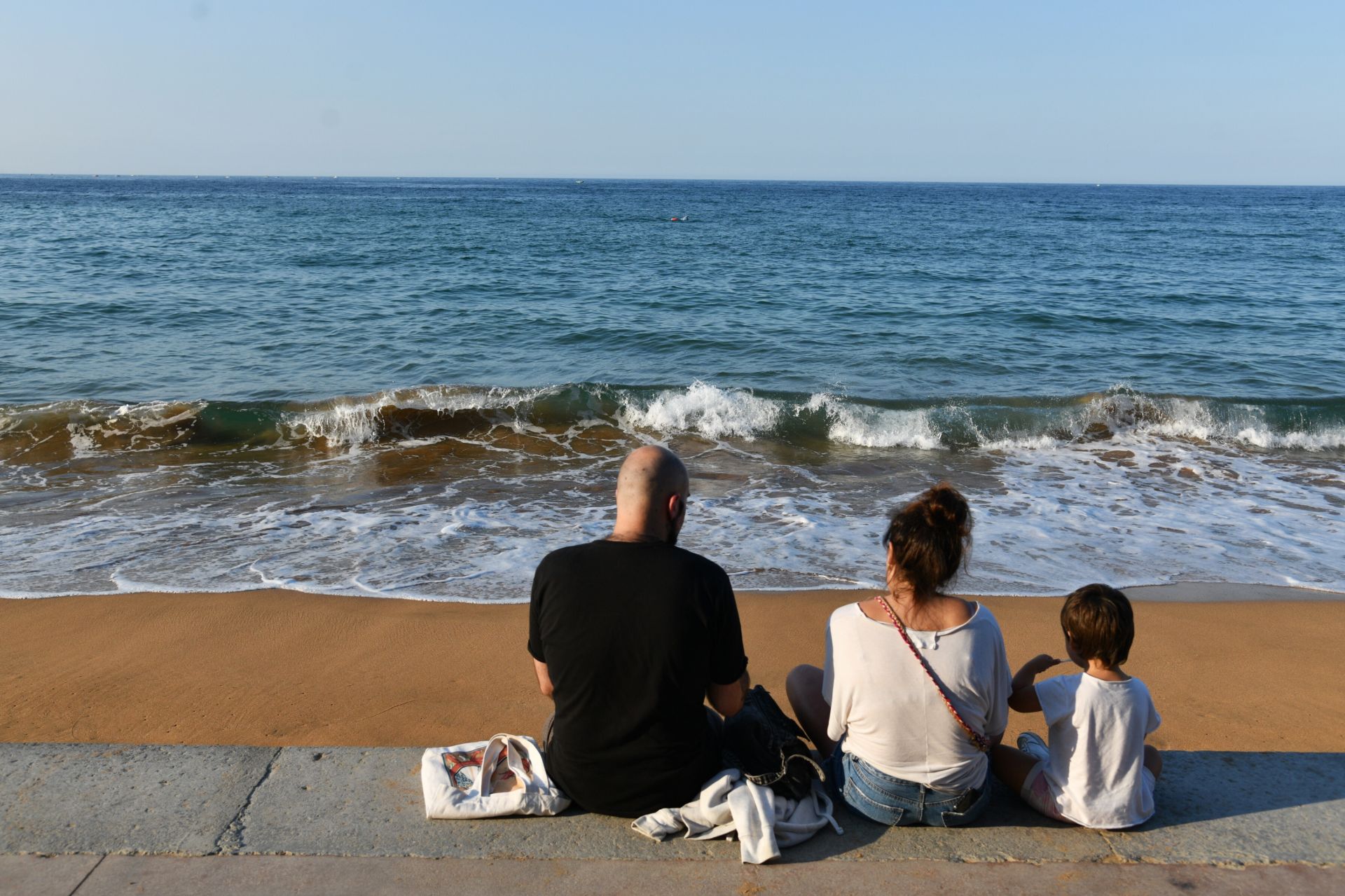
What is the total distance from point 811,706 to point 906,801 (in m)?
0.50

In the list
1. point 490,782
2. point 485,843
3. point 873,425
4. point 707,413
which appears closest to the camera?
point 485,843

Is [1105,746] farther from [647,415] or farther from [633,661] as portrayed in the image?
[647,415]

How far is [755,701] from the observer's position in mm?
3051

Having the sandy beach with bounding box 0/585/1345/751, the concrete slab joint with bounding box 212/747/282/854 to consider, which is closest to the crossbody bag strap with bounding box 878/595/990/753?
the sandy beach with bounding box 0/585/1345/751

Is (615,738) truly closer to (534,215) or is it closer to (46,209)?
(534,215)

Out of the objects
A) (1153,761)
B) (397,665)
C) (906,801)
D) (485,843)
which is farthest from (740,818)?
(397,665)

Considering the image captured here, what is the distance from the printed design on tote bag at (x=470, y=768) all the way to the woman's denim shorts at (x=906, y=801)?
1022mm

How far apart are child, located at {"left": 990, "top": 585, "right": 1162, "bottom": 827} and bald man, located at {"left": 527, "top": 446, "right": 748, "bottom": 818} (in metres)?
0.98

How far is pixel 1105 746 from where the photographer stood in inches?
111

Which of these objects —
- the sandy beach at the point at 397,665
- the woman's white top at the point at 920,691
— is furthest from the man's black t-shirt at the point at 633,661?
the sandy beach at the point at 397,665

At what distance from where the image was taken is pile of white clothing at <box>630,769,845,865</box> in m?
2.68

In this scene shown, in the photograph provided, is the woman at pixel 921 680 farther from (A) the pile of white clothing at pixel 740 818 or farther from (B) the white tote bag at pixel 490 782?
(B) the white tote bag at pixel 490 782

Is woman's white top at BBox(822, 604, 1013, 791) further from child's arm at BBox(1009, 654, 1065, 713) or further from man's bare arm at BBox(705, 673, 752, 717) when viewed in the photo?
man's bare arm at BBox(705, 673, 752, 717)

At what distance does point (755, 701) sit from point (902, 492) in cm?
641
